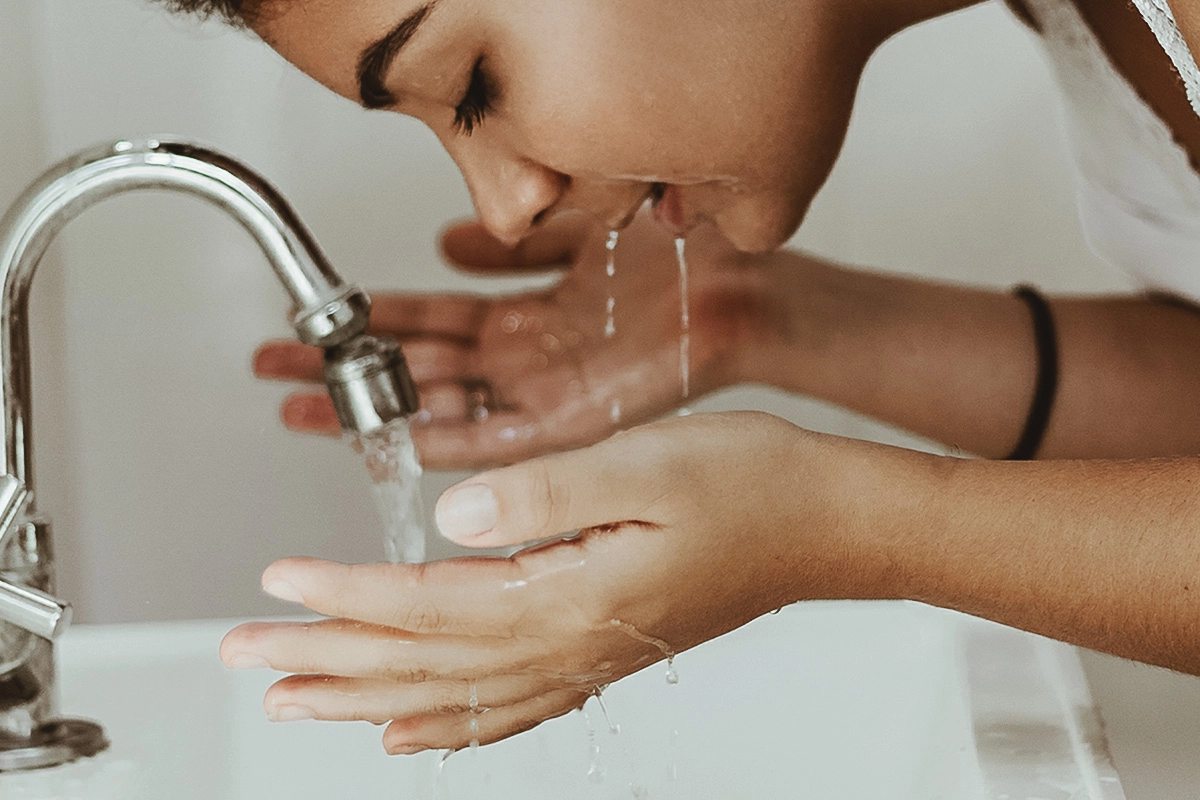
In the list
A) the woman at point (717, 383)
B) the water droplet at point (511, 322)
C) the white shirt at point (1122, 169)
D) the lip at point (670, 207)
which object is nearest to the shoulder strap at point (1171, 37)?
the woman at point (717, 383)

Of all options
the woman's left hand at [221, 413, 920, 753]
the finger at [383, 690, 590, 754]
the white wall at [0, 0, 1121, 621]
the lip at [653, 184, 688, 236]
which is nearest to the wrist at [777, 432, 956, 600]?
the woman's left hand at [221, 413, 920, 753]

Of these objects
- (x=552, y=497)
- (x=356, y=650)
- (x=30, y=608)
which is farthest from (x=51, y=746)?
(x=552, y=497)

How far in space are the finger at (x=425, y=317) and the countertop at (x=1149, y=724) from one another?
1.49 ft

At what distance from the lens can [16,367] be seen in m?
0.56

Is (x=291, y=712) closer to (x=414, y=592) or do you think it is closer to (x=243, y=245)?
(x=414, y=592)

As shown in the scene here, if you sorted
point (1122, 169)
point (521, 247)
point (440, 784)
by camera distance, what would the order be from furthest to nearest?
point (521, 247), point (1122, 169), point (440, 784)

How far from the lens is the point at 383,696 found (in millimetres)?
520

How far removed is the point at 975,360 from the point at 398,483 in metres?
0.40

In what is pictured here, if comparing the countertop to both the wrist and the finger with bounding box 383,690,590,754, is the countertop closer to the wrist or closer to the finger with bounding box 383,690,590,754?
the wrist

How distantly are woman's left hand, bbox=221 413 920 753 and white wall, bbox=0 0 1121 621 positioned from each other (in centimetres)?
47

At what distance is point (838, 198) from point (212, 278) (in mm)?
487

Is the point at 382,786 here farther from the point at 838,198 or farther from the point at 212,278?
the point at 838,198

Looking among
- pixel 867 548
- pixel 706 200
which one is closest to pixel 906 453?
pixel 867 548

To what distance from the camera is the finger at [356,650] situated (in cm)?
49
